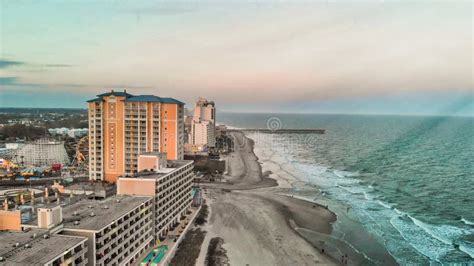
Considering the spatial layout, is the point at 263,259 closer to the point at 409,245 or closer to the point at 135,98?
the point at 409,245

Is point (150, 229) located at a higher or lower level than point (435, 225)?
higher

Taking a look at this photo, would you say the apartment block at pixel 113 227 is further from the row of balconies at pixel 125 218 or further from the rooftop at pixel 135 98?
the rooftop at pixel 135 98

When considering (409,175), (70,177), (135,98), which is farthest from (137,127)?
(409,175)

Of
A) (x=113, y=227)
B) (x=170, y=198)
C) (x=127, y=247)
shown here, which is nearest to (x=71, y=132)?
(x=170, y=198)

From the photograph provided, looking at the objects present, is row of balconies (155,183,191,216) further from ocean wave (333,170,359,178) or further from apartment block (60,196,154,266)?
ocean wave (333,170,359,178)

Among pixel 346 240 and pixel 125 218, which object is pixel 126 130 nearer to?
pixel 125 218

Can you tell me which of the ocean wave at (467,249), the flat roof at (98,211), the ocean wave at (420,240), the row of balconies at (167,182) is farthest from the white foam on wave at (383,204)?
the flat roof at (98,211)
